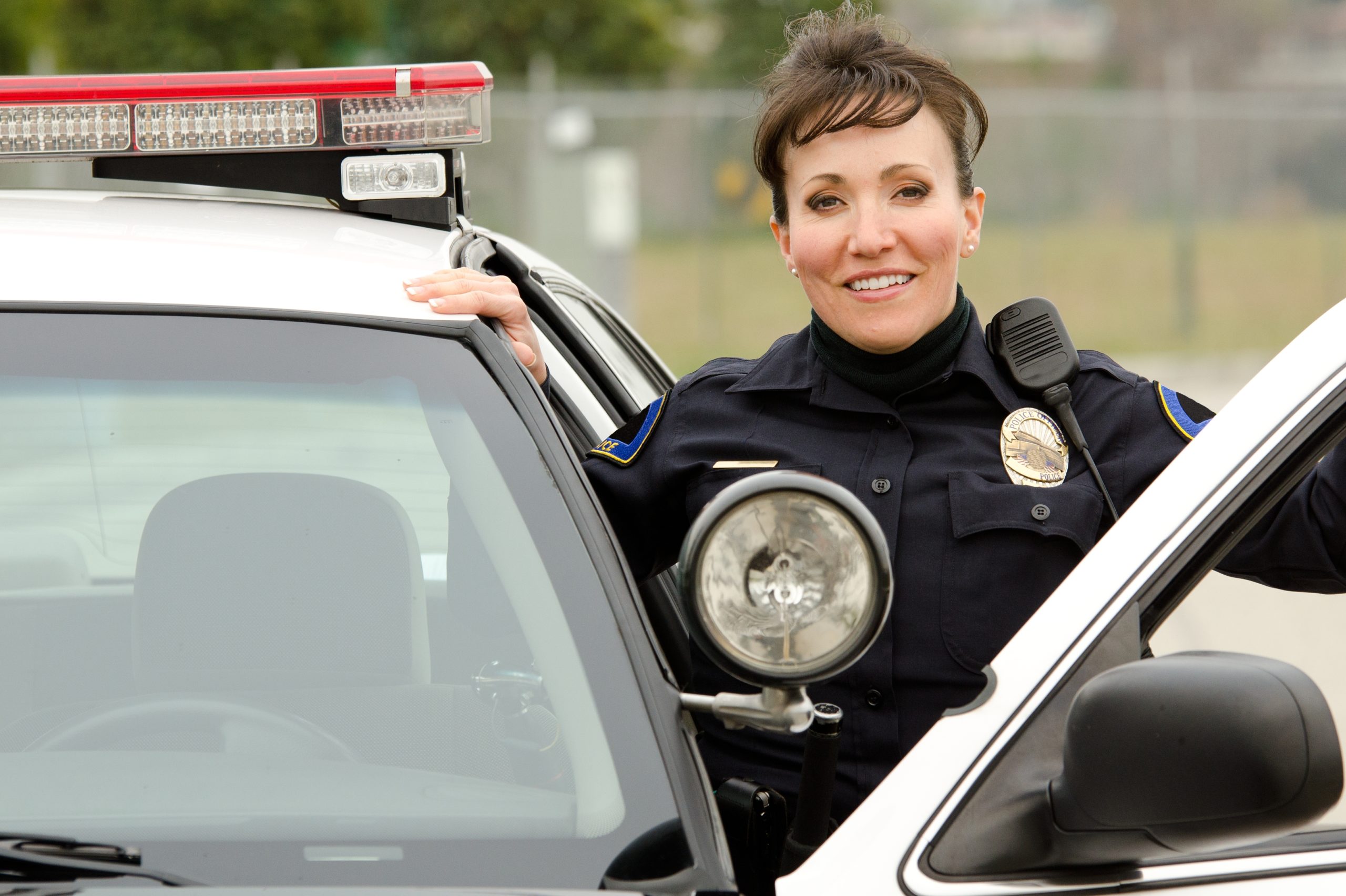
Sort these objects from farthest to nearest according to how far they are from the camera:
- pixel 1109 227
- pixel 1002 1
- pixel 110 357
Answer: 1. pixel 1002 1
2. pixel 1109 227
3. pixel 110 357

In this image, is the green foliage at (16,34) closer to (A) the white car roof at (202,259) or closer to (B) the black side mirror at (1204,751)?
(A) the white car roof at (202,259)

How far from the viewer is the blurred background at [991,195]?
513 inches

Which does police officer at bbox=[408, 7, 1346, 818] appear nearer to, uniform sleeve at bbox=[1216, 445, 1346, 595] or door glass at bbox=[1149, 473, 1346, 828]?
uniform sleeve at bbox=[1216, 445, 1346, 595]

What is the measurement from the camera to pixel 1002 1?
48.3m

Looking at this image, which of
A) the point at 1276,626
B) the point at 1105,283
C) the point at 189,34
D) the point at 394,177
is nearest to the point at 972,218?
the point at 394,177

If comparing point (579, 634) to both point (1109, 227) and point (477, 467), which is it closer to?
point (477, 467)

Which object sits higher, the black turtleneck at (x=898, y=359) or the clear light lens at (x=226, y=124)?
the clear light lens at (x=226, y=124)

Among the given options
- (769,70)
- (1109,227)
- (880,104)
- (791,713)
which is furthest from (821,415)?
(1109,227)

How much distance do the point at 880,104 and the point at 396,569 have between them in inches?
39.1

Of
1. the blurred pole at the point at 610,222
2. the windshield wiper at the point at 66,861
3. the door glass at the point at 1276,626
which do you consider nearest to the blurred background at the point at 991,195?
the blurred pole at the point at 610,222

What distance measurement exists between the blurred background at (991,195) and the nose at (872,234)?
8.81m

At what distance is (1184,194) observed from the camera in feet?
51.4

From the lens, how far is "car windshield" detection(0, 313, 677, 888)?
144 cm

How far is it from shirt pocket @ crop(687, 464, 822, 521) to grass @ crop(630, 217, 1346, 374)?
1296 cm
